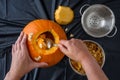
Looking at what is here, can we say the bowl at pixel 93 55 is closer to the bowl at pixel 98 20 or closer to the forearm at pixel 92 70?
the bowl at pixel 98 20

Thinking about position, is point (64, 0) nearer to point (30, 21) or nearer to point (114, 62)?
point (30, 21)

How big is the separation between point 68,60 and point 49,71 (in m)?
0.09

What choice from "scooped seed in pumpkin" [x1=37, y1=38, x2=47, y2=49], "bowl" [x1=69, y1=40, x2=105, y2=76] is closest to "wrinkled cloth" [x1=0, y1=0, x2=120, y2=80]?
"bowl" [x1=69, y1=40, x2=105, y2=76]

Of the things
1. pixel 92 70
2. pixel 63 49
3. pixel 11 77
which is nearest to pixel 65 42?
pixel 63 49

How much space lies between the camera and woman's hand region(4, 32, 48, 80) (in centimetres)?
101

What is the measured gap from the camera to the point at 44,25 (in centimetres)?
101

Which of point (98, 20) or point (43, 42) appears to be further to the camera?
point (98, 20)

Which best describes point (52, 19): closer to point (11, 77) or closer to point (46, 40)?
point (46, 40)

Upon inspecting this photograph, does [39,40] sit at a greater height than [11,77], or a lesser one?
greater

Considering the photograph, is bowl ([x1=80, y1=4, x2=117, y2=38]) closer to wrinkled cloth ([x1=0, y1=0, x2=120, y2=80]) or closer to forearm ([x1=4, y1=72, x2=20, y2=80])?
wrinkled cloth ([x1=0, y1=0, x2=120, y2=80])

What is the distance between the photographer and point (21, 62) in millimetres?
1023

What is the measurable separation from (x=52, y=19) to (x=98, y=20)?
0.20 meters

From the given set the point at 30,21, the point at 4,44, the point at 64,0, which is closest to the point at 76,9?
the point at 64,0

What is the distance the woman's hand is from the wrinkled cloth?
3.1 inches
